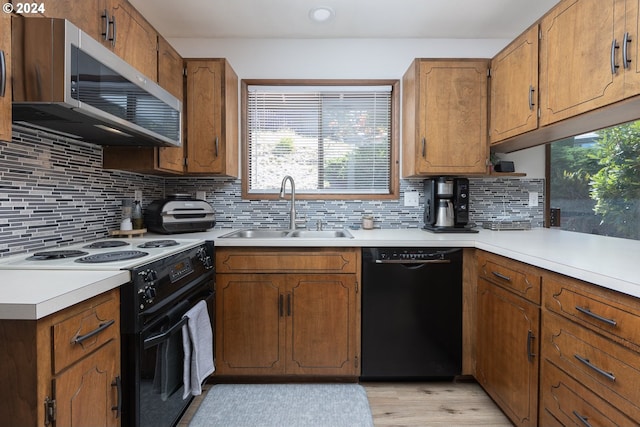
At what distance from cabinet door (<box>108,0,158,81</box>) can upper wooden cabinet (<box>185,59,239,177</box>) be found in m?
0.36

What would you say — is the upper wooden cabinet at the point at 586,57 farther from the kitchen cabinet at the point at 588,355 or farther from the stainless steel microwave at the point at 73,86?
the stainless steel microwave at the point at 73,86

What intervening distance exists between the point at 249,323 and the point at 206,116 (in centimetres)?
144

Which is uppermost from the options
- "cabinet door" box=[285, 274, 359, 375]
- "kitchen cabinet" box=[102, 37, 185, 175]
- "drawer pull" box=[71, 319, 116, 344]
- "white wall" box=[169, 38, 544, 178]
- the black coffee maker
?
"white wall" box=[169, 38, 544, 178]

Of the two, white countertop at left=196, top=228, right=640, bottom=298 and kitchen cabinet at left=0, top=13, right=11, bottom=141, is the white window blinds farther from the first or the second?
kitchen cabinet at left=0, top=13, right=11, bottom=141

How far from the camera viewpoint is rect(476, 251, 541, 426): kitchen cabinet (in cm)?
137

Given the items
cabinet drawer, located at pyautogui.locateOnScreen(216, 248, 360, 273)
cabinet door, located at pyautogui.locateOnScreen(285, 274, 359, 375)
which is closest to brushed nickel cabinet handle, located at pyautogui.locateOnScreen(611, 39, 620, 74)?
cabinet drawer, located at pyautogui.locateOnScreen(216, 248, 360, 273)

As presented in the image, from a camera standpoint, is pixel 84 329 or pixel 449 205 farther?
pixel 449 205

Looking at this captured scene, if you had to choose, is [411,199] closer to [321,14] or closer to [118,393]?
[321,14]

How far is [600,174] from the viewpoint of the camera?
2.17 m

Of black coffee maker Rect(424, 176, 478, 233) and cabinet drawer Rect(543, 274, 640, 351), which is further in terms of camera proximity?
black coffee maker Rect(424, 176, 478, 233)

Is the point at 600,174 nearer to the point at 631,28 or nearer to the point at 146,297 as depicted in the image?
the point at 631,28

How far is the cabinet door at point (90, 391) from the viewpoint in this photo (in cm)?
87

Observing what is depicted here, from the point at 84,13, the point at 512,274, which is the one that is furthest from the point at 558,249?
the point at 84,13

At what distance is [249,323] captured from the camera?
1945 millimetres
